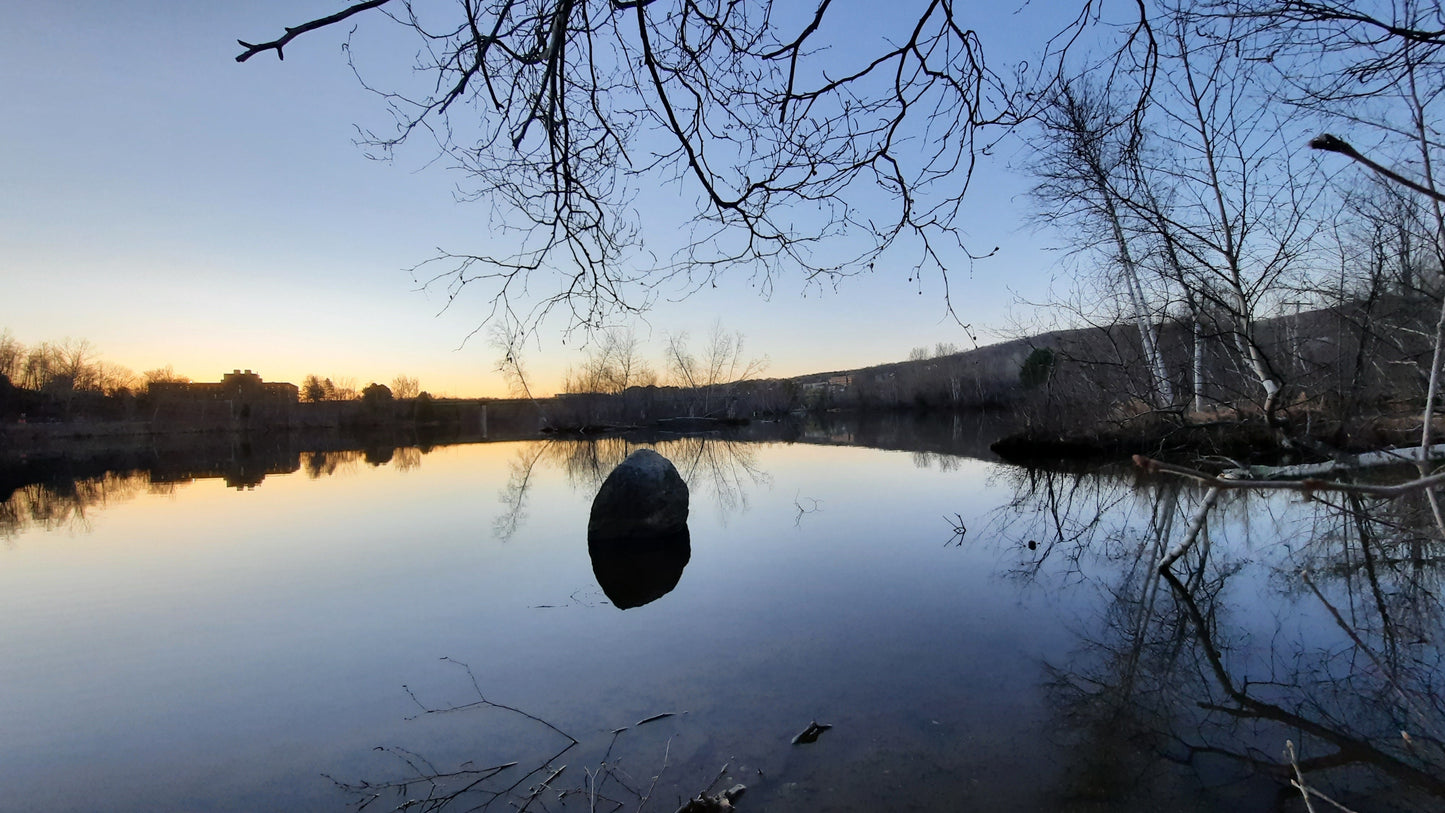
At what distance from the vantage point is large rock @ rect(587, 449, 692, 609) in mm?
8008

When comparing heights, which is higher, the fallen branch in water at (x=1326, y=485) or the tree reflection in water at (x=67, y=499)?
the fallen branch in water at (x=1326, y=485)

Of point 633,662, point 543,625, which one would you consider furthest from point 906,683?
point 543,625

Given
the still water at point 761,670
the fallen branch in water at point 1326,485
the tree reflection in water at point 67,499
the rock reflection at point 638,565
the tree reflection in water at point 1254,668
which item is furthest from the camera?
the tree reflection in water at point 67,499

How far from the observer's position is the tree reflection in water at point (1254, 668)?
294 centimetres

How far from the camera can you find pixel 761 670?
4395 mm

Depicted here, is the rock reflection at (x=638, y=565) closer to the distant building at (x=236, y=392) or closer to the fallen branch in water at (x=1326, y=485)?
the fallen branch in water at (x=1326, y=485)

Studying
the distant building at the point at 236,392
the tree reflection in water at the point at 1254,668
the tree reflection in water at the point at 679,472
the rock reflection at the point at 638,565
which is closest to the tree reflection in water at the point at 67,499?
the tree reflection in water at the point at 679,472

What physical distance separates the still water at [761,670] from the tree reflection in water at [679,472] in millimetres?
2524

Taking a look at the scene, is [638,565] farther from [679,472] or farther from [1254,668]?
[679,472]

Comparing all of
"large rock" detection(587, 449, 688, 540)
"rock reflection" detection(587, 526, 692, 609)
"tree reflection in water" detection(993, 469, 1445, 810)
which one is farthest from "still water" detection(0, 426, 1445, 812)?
"large rock" detection(587, 449, 688, 540)

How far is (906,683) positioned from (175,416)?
60.5 metres

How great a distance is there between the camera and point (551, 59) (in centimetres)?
216

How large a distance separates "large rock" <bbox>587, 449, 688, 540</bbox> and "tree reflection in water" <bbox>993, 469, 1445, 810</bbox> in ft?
13.6

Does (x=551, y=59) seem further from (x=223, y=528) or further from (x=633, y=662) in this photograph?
(x=223, y=528)
